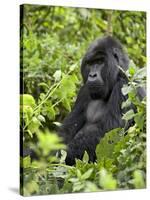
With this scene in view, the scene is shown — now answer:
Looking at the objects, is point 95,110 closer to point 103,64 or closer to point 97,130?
point 97,130

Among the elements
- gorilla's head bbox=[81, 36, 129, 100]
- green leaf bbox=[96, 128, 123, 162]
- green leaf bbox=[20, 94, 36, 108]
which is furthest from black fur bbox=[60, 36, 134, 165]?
green leaf bbox=[20, 94, 36, 108]

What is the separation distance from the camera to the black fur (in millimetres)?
2428

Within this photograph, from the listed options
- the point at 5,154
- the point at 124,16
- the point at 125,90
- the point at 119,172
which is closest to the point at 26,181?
the point at 5,154

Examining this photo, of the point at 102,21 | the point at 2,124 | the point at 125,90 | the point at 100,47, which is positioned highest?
the point at 102,21

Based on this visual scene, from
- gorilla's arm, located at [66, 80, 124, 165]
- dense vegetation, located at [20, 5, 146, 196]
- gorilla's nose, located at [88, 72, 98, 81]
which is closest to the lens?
dense vegetation, located at [20, 5, 146, 196]

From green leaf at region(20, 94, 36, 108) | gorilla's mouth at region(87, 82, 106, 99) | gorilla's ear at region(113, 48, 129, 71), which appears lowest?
green leaf at region(20, 94, 36, 108)

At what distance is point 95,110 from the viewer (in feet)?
8.42

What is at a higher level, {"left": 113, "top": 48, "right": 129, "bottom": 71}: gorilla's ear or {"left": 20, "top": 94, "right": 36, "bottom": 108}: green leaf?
{"left": 113, "top": 48, "right": 129, "bottom": 71}: gorilla's ear

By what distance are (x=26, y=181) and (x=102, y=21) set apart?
110 centimetres

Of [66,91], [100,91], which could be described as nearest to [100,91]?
[100,91]

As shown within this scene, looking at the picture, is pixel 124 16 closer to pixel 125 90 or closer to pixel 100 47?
pixel 100 47

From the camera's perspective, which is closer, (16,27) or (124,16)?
(16,27)

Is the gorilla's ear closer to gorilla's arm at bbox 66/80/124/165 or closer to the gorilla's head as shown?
the gorilla's head

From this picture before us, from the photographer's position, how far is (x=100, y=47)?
2.47 meters
